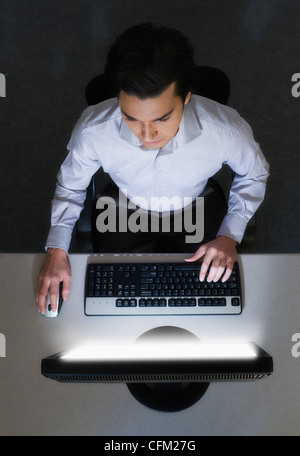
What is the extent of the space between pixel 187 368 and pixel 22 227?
1327mm

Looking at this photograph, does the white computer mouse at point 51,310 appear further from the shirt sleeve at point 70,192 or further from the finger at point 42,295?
the shirt sleeve at point 70,192

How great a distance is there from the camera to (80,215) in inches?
48.1

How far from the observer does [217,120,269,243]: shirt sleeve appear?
1.15 meters

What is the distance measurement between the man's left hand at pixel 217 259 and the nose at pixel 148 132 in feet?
1.11

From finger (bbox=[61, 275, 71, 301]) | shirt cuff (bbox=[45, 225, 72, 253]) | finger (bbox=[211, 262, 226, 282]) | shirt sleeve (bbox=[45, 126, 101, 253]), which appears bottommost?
finger (bbox=[61, 275, 71, 301])

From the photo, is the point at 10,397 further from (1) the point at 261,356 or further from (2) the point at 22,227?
(2) the point at 22,227

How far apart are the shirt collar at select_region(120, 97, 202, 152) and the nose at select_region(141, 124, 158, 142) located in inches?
3.3

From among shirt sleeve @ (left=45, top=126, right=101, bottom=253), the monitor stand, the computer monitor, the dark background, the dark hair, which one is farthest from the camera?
the dark background

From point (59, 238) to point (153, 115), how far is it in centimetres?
45

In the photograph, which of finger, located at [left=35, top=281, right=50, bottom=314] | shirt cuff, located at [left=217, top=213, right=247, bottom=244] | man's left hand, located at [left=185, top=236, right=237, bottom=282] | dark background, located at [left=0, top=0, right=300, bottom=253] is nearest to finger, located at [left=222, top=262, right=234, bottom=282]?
man's left hand, located at [left=185, top=236, right=237, bottom=282]

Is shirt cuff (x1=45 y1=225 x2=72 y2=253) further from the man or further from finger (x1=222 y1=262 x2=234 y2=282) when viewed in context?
finger (x1=222 y1=262 x2=234 y2=282)

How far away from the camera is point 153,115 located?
0.91 metres

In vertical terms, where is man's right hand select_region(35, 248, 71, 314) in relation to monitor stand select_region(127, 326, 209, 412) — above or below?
above

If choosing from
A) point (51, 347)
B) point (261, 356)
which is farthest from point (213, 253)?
point (51, 347)
